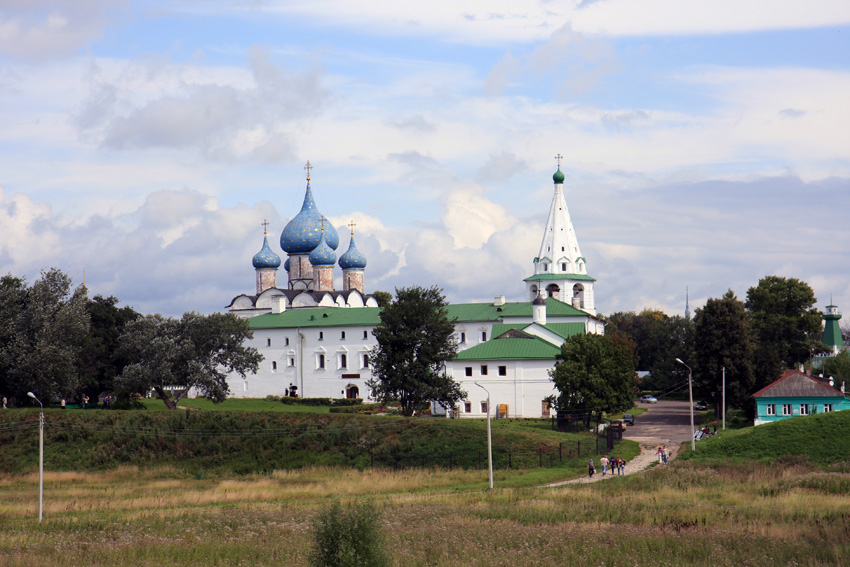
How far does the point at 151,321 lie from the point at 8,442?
1135cm

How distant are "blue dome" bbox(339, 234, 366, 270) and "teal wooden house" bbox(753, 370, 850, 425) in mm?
41808

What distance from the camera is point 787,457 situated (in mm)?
36188

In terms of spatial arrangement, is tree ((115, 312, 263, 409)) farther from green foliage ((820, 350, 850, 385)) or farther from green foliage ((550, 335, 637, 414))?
green foliage ((820, 350, 850, 385))

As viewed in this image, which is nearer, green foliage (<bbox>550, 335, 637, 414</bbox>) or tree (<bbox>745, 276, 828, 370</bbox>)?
green foliage (<bbox>550, 335, 637, 414</bbox>)

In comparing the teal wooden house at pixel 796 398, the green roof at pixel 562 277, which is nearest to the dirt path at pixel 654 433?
the teal wooden house at pixel 796 398

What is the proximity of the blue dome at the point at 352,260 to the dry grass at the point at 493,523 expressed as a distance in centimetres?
4979

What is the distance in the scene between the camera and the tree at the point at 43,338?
2028 inches

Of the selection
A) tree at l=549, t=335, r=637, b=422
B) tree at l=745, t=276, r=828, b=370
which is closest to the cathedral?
tree at l=549, t=335, r=637, b=422

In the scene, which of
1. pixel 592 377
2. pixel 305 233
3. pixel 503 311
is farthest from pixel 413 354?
pixel 305 233

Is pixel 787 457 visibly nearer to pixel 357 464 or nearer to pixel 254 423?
pixel 357 464

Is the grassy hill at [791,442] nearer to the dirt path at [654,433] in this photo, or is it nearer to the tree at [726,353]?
the dirt path at [654,433]

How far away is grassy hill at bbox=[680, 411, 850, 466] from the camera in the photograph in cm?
3672

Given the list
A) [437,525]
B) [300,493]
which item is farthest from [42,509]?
[437,525]

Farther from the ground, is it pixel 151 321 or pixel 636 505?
pixel 151 321
